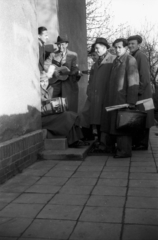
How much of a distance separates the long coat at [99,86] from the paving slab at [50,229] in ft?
12.1

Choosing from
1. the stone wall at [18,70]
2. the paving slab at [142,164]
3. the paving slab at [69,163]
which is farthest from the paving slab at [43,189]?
the paving slab at [142,164]

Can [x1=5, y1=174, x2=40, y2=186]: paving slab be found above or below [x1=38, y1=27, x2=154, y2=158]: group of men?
below

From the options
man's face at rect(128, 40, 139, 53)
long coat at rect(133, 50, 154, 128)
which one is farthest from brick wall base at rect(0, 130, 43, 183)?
man's face at rect(128, 40, 139, 53)

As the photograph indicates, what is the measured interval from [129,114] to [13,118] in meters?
1.89

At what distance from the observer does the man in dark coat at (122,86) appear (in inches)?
242

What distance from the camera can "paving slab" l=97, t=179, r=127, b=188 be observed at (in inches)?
170

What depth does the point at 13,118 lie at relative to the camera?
511 cm

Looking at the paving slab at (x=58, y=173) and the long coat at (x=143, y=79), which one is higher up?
the long coat at (x=143, y=79)

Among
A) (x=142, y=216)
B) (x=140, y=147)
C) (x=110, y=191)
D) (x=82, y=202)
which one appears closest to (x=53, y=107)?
(x=140, y=147)

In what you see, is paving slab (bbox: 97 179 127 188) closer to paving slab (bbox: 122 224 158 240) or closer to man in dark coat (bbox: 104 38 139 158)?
paving slab (bbox: 122 224 158 240)

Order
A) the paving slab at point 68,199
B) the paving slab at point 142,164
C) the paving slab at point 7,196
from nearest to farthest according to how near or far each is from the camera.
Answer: the paving slab at point 68,199, the paving slab at point 7,196, the paving slab at point 142,164

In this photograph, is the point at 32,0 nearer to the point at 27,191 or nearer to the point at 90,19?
the point at 27,191

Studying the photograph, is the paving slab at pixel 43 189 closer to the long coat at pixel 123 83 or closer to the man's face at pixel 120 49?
the long coat at pixel 123 83

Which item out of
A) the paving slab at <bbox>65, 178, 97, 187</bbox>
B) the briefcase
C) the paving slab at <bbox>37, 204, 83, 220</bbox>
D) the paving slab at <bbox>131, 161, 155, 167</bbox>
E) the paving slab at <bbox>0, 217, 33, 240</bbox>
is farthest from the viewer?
the briefcase
